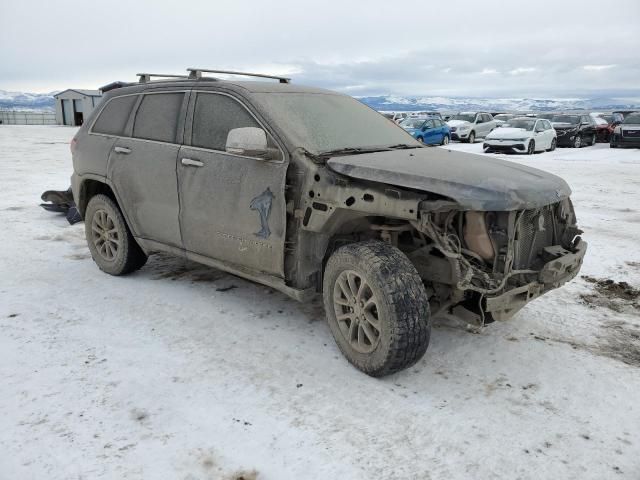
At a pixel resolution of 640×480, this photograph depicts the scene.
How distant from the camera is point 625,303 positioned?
465 centimetres

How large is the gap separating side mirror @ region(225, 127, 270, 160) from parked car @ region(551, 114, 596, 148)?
22041mm

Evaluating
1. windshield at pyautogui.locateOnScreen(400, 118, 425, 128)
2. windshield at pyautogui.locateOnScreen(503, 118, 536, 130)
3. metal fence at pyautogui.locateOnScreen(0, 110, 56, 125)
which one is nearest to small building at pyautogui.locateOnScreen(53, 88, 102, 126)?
metal fence at pyautogui.locateOnScreen(0, 110, 56, 125)

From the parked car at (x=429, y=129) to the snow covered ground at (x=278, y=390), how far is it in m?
18.6

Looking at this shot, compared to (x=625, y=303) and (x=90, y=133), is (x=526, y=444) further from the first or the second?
(x=90, y=133)

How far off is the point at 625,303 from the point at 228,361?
3415mm

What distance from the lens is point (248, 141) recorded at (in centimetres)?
361

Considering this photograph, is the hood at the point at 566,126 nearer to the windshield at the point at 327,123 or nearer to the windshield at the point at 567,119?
the windshield at the point at 567,119

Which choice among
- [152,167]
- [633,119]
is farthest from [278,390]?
[633,119]

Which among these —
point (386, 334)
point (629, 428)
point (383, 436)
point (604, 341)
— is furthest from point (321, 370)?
point (604, 341)

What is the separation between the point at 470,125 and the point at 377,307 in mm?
24946

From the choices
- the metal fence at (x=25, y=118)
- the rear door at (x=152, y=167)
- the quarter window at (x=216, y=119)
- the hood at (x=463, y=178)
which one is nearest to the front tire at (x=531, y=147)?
the hood at (x=463, y=178)

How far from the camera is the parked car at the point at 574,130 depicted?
22.7 m

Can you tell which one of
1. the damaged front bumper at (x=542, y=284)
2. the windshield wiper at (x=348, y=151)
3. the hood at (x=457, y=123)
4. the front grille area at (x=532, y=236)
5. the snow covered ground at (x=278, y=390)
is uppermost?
the windshield wiper at (x=348, y=151)

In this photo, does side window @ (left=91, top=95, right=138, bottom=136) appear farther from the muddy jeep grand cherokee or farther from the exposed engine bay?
the exposed engine bay
